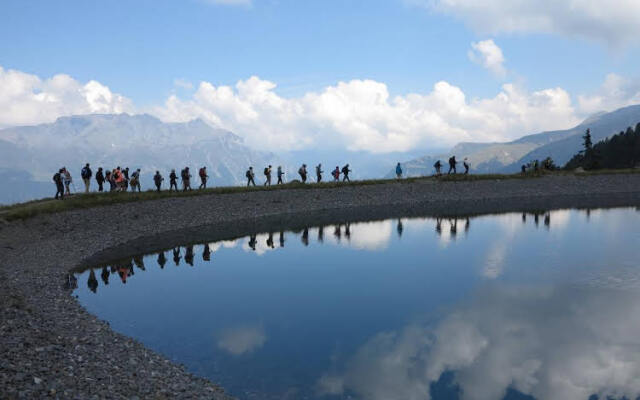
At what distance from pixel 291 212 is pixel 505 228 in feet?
107

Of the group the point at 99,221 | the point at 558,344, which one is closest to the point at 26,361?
the point at 558,344

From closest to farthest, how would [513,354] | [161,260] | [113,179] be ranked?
[513,354] < [161,260] < [113,179]

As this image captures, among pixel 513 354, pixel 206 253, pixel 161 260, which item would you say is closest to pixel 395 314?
pixel 513 354

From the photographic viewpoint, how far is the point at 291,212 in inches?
2805

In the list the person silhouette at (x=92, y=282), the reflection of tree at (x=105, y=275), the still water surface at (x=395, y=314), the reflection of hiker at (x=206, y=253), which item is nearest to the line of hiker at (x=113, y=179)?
the reflection of hiker at (x=206, y=253)

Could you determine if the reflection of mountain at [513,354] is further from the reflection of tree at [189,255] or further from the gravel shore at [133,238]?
the reflection of tree at [189,255]

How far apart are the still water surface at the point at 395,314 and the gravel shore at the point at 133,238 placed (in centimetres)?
261

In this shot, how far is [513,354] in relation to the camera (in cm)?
1994

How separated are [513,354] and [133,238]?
44953 millimetres

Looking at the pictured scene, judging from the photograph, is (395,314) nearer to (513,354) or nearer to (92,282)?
(513,354)

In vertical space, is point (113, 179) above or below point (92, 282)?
above

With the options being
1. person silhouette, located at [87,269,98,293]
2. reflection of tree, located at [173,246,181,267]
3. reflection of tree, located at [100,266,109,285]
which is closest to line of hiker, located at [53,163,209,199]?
reflection of tree, located at [173,246,181,267]

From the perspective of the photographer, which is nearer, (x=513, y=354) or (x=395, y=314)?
(x=513, y=354)

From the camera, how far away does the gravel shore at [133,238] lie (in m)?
15.9
